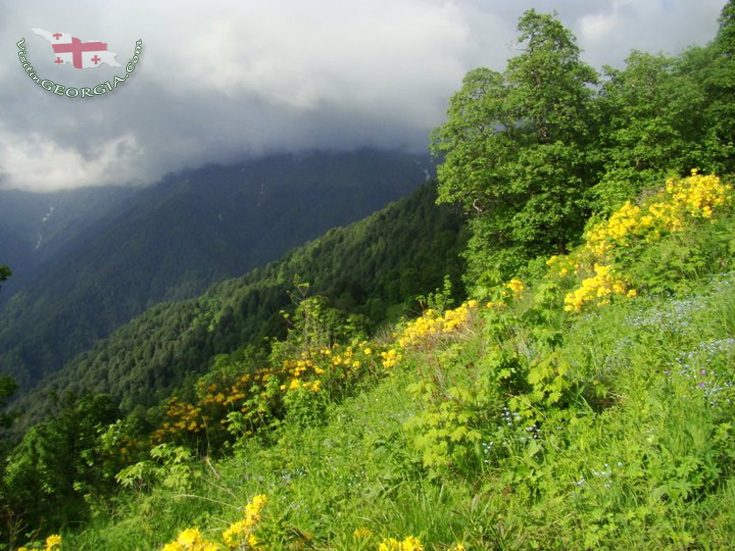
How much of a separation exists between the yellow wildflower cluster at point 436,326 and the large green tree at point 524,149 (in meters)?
8.83

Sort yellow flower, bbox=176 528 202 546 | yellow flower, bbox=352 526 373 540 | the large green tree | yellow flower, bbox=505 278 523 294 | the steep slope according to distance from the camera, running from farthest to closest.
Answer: the steep slope, the large green tree, yellow flower, bbox=505 278 523 294, yellow flower, bbox=352 526 373 540, yellow flower, bbox=176 528 202 546

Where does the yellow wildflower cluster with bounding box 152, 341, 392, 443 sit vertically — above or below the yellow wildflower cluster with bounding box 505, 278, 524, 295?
below

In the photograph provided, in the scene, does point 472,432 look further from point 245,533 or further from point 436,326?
point 436,326

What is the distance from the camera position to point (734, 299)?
4.01m

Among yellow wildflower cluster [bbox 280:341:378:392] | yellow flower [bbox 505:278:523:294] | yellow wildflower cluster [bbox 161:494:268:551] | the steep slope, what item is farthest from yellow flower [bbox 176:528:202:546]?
the steep slope

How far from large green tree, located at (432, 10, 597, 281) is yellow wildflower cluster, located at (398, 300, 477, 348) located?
29.0ft

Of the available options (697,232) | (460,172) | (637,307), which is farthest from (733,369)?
(460,172)

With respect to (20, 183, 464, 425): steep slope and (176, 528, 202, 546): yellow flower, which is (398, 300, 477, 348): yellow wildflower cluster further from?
(20, 183, 464, 425): steep slope

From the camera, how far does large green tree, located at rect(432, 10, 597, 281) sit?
15727 mm

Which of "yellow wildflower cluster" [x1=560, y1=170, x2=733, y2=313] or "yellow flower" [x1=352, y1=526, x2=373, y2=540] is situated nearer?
"yellow flower" [x1=352, y1=526, x2=373, y2=540]

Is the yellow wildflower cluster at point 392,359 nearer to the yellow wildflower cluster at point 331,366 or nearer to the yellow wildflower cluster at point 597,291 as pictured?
the yellow wildflower cluster at point 331,366

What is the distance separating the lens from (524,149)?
635 inches

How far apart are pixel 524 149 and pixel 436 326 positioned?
11.2 meters

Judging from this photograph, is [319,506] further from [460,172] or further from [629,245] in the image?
[460,172]
